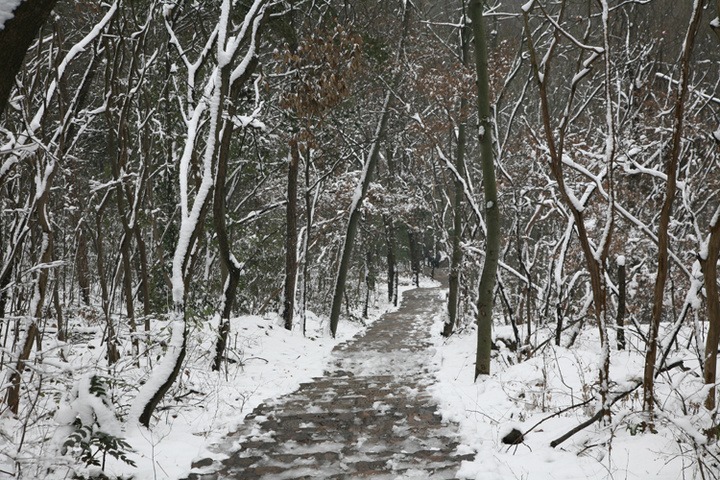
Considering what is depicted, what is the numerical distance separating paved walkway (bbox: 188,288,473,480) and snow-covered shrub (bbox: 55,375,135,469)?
32.1 inches

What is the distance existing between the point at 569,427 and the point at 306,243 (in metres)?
10.1

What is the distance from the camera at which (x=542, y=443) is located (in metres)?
4.03

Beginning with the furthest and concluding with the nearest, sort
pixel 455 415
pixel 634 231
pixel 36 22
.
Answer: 1. pixel 634 231
2. pixel 455 415
3. pixel 36 22

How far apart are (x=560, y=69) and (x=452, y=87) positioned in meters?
7.10

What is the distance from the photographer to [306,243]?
1348 cm

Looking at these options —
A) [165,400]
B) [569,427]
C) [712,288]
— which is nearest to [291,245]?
[165,400]

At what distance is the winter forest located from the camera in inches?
129

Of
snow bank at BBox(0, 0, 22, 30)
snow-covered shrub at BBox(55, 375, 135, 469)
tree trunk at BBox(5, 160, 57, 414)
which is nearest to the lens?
snow bank at BBox(0, 0, 22, 30)

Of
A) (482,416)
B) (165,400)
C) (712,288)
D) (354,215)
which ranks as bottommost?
(165,400)

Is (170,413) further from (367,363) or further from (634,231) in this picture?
(634,231)

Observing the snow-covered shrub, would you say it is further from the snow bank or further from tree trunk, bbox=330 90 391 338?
tree trunk, bbox=330 90 391 338

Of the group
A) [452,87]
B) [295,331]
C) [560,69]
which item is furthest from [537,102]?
[295,331]

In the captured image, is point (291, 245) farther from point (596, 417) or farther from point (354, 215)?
point (596, 417)

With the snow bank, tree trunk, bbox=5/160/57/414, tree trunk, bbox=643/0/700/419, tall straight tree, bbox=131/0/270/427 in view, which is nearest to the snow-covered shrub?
tall straight tree, bbox=131/0/270/427
